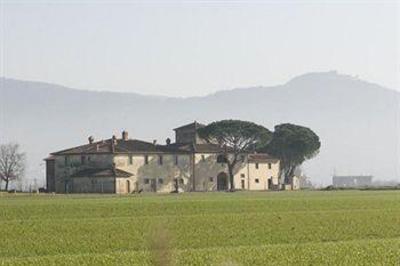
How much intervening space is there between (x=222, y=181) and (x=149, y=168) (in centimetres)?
1259

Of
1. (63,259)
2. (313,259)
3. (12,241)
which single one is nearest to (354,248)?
(313,259)

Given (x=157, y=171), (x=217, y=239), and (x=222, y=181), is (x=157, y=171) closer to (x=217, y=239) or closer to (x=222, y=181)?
(x=222, y=181)

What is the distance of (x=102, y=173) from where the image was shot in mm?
120375

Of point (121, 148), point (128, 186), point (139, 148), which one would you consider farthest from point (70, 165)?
point (139, 148)

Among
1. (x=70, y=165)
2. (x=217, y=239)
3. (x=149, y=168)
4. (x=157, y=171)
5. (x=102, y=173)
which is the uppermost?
(x=70, y=165)

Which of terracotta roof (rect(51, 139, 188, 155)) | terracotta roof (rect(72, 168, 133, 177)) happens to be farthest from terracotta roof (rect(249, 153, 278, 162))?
terracotta roof (rect(72, 168, 133, 177))

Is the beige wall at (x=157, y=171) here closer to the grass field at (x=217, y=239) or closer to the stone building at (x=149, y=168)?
Answer: the stone building at (x=149, y=168)

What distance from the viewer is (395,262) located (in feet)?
76.5

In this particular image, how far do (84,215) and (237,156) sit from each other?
86836 mm

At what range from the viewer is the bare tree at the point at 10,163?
6414 inches

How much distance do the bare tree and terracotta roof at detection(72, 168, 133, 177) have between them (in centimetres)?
3822

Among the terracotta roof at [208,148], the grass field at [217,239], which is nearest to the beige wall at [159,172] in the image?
the terracotta roof at [208,148]

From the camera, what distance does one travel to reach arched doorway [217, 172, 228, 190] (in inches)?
5344

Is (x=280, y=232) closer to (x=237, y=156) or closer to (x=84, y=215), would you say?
(x=84, y=215)
